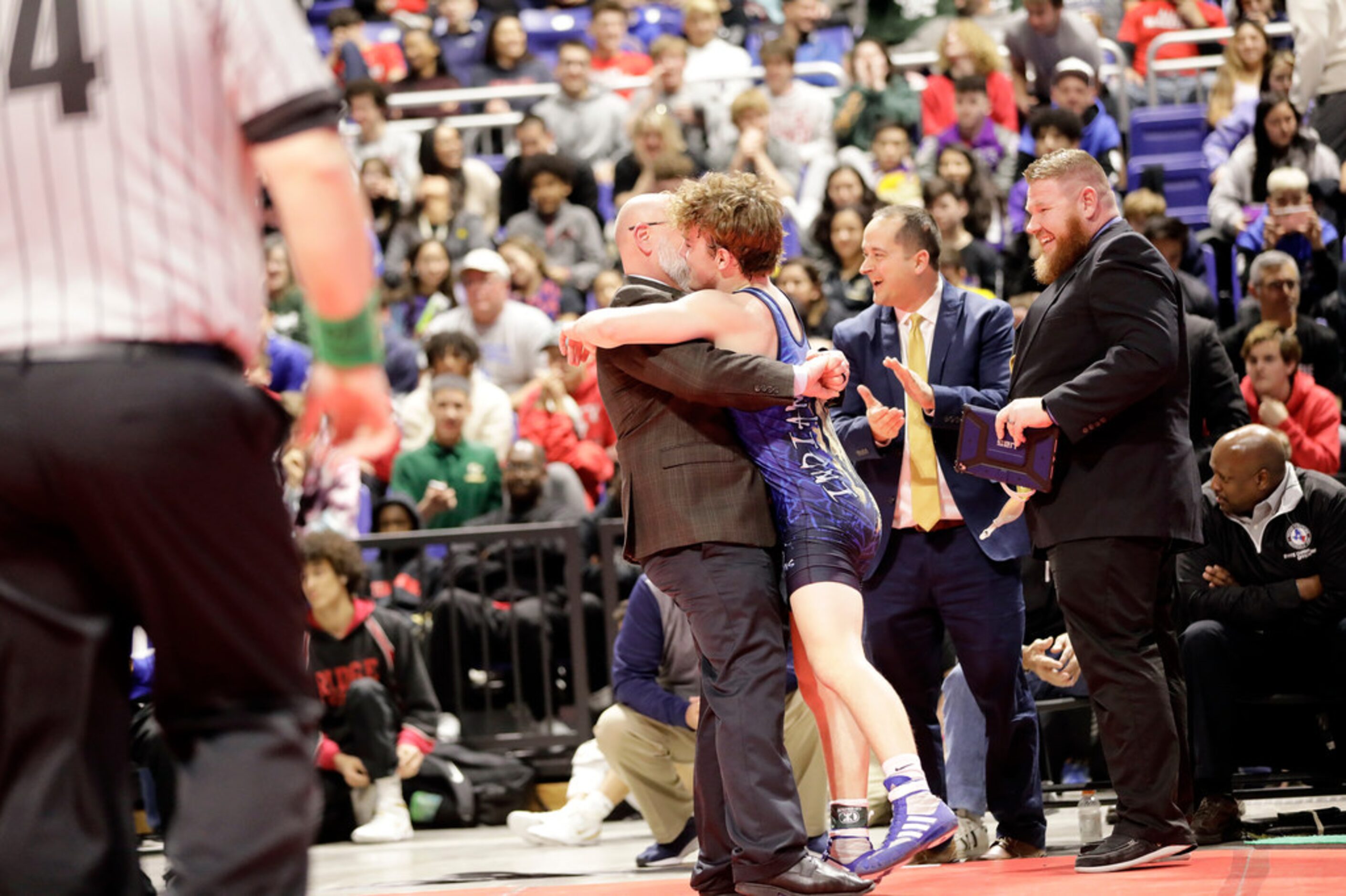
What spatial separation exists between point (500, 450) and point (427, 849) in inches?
106

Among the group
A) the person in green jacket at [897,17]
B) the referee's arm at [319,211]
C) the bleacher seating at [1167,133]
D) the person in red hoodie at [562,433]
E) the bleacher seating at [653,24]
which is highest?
the bleacher seating at [653,24]

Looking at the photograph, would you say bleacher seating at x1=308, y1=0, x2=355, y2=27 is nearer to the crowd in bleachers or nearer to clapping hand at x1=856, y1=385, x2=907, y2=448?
the crowd in bleachers

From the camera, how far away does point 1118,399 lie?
452cm

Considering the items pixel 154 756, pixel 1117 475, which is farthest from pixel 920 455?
pixel 154 756

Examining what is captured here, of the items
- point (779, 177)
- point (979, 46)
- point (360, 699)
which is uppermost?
point (979, 46)

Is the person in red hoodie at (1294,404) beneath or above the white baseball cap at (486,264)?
beneath

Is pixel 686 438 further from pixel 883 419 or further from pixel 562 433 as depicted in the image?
pixel 562 433

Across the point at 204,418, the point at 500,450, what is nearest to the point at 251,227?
the point at 204,418

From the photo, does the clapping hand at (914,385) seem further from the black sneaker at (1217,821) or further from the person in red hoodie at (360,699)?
the person in red hoodie at (360,699)

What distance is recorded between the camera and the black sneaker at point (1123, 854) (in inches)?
175

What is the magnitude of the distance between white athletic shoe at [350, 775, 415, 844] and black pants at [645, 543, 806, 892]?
9.52 ft

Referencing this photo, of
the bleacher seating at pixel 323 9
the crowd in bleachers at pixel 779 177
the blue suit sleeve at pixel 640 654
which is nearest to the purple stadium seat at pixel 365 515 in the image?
the crowd in bleachers at pixel 779 177

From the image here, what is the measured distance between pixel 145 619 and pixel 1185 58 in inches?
433

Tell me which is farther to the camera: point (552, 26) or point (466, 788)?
point (552, 26)
